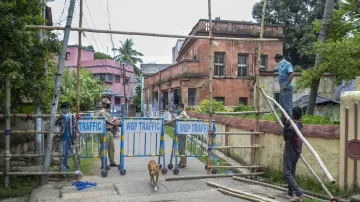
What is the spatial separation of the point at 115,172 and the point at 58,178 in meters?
1.37

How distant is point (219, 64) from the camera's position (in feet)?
81.4

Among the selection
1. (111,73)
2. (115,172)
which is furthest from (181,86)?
(111,73)

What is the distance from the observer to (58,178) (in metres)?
7.48

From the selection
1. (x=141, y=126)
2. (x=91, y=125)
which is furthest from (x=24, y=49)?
(x=141, y=126)

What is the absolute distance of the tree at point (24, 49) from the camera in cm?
601

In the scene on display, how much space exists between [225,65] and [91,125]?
714 inches

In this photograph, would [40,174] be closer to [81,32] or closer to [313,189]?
[81,32]

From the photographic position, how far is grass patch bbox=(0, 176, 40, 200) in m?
6.51

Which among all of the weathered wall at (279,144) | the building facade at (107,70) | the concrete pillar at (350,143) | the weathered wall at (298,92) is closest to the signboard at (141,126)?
the weathered wall at (279,144)

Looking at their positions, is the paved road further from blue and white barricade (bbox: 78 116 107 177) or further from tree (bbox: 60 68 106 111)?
tree (bbox: 60 68 106 111)

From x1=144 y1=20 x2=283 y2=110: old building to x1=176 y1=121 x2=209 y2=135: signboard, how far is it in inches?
577

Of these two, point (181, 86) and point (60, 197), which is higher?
point (181, 86)

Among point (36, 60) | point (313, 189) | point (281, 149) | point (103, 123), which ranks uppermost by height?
point (36, 60)

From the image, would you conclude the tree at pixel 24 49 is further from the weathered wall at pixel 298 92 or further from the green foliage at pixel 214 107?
the weathered wall at pixel 298 92
